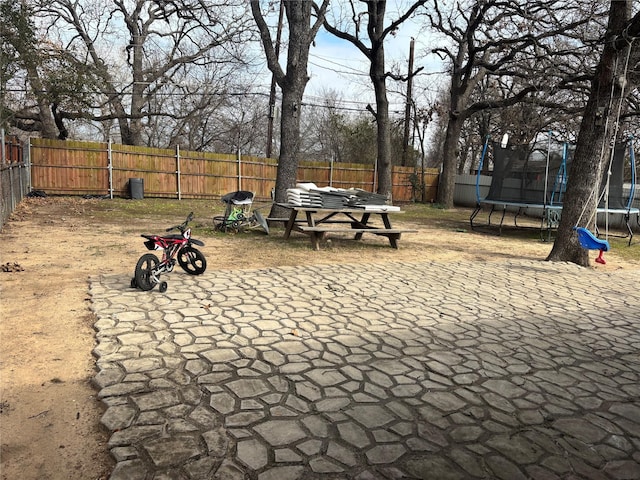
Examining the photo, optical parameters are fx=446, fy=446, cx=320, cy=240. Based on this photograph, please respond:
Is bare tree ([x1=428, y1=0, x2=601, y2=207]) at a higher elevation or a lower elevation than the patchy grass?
higher

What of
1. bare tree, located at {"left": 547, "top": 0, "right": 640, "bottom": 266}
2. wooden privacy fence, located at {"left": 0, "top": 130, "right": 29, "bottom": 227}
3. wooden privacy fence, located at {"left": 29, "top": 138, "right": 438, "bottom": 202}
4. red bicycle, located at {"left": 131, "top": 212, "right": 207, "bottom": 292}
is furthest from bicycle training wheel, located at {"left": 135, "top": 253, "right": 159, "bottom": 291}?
wooden privacy fence, located at {"left": 29, "top": 138, "right": 438, "bottom": 202}

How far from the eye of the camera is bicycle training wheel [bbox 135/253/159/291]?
4.43m

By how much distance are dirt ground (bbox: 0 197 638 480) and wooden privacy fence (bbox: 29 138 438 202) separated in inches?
200

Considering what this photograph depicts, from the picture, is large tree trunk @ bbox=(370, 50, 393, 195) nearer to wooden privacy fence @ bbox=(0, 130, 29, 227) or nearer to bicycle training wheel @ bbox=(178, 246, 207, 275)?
wooden privacy fence @ bbox=(0, 130, 29, 227)

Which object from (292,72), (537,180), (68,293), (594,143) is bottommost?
(68,293)

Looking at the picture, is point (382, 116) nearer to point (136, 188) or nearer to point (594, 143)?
point (136, 188)

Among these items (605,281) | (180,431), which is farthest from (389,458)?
(605,281)

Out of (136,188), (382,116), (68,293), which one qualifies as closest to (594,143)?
(68,293)

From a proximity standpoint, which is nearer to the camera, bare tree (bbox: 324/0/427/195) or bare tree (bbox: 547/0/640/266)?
bare tree (bbox: 547/0/640/266)

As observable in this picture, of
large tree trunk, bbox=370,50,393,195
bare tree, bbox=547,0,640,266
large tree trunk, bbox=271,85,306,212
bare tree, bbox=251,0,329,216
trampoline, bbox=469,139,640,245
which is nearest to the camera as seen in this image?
bare tree, bbox=547,0,640,266

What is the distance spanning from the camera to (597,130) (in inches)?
281

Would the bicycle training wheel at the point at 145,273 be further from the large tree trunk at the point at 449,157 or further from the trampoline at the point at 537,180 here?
the large tree trunk at the point at 449,157

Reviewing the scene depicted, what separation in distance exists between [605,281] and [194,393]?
6.19 meters

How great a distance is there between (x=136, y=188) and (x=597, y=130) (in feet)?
47.8
